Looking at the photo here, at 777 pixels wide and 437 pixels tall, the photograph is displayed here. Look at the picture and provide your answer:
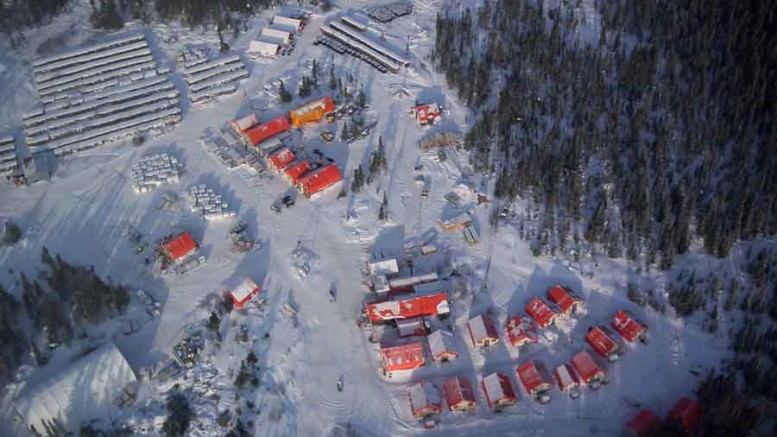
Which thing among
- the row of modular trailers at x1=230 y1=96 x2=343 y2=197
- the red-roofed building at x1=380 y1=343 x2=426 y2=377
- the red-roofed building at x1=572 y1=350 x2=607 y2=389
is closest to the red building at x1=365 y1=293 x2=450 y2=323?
the red-roofed building at x1=380 y1=343 x2=426 y2=377

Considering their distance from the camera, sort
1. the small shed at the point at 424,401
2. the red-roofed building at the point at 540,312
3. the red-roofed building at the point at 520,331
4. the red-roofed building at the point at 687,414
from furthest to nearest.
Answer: the red-roofed building at the point at 540,312, the red-roofed building at the point at 520,331, the small shed at the point at 424,401, the red-roofed building at the point at 687,414

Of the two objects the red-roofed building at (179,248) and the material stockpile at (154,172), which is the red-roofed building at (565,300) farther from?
the material stockpile at (154,172)

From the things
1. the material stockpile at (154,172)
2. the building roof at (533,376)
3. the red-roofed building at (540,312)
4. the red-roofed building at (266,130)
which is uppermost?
the red-roofed building at (266,130)

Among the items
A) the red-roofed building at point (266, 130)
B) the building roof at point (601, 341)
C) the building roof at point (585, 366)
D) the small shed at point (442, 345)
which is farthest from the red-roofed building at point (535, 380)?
the red-roofed building at point (266, 130)

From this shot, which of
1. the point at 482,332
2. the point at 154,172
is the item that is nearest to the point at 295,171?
the point at 154,172

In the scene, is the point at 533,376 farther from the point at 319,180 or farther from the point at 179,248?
the point at 179,248

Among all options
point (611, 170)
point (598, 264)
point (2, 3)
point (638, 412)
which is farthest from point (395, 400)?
point (2, 3)

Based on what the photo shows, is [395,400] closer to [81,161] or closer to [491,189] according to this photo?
[491,189]
